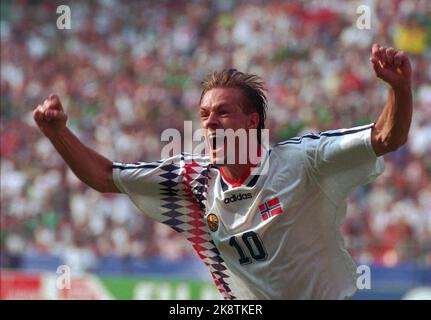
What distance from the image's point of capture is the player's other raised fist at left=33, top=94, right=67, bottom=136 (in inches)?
196

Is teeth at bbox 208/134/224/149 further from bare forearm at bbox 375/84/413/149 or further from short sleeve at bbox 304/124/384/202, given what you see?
bare forearm at bbox 375/84/413/149

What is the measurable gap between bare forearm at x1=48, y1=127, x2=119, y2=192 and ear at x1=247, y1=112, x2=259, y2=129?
0.83 m

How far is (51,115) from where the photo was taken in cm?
499

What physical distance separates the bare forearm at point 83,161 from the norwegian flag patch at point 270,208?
913mm

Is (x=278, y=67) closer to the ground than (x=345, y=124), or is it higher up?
higher up

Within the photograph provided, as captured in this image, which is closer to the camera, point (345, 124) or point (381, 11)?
point (345, 124)

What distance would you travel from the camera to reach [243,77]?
5.22 meters

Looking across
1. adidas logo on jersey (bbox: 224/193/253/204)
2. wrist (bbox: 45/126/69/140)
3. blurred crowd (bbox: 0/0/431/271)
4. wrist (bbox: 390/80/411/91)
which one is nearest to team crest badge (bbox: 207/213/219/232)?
adidas logo on jersey (bbox: 224/193/253/204)

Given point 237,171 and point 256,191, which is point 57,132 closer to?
point 237,171

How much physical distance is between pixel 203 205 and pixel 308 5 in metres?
12.3

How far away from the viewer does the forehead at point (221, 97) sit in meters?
5.09

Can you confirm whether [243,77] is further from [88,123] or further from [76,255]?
[88,123]
